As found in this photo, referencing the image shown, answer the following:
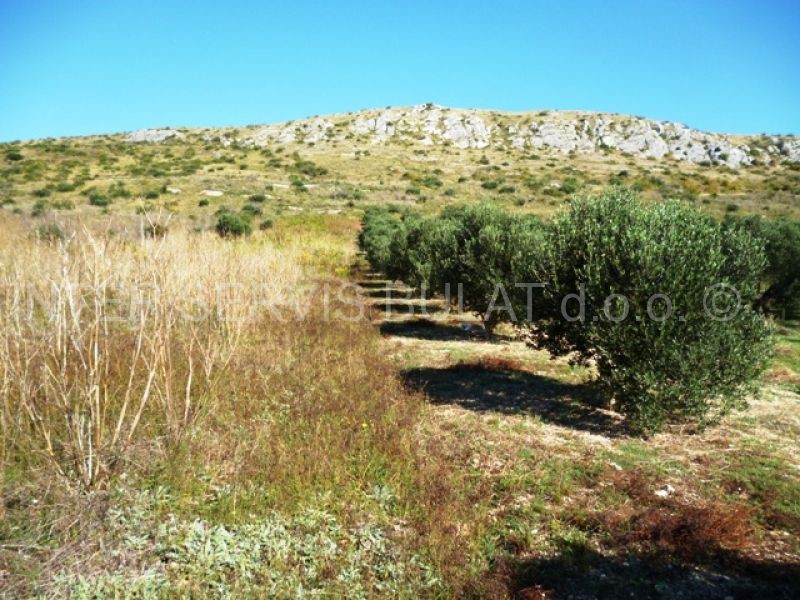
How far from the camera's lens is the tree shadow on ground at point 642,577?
Answer: 4.29 metres

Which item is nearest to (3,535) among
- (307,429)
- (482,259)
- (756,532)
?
(307,429)

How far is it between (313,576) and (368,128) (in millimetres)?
90905

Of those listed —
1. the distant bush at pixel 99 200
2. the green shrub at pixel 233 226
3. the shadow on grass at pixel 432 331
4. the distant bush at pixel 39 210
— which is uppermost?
Result: the distant bush at pixel 99 200

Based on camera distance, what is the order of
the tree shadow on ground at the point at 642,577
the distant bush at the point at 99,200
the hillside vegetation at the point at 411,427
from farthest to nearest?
1. the distant bush at the point at 99,200
2. the hillside vegetation at the point at 411,427
3. the tree shadow on ground at the point at 642,577

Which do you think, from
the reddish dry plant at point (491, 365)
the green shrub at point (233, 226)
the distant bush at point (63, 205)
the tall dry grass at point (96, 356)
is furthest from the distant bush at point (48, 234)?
the distant bush at point (63, 205)

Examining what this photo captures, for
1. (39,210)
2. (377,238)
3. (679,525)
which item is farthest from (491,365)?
(39,210)

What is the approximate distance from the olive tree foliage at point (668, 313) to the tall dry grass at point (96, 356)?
560 centimetres

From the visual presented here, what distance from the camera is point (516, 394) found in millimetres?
9758

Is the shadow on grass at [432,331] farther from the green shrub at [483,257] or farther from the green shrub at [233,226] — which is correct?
the green shrub at [233,226]

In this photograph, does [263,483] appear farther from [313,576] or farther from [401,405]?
[401,405]

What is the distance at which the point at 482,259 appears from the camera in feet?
45.1

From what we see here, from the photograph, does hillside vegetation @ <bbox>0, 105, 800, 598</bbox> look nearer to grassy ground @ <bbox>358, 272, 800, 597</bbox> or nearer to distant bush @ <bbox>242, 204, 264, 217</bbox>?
grassy ground @ <bbox>358, 272, 800, 597</bbox>

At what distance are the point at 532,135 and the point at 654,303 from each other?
83.5 meters

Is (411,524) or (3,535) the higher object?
(3,535)
